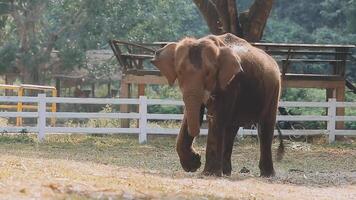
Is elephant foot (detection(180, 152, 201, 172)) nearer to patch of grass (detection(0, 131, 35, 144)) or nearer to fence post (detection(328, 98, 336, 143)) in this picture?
patch of grass (detection(0, 131, 35, 144))

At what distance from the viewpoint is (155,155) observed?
1678 cm

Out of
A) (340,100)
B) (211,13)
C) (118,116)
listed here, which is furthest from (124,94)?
(340,100)

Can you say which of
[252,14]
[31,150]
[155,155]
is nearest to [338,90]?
[252,14]

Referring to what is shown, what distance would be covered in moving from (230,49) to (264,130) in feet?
7.34

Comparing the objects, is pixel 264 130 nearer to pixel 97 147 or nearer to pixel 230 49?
pixel 230 49

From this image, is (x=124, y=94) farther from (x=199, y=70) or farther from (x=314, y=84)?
(x=199, y=70)

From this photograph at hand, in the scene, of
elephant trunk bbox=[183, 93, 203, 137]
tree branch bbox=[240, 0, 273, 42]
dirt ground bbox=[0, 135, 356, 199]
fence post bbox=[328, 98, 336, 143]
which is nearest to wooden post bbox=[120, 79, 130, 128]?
dirt ground bbox=[0, 135, 356, 199]

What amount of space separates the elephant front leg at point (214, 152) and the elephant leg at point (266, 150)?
1665mm

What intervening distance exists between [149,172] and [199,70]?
189 centimetres

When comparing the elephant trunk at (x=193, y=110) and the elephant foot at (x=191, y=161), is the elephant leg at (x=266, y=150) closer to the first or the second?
the elephant foot at (x=191, y=161)

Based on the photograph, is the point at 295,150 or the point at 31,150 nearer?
the point at 31,150

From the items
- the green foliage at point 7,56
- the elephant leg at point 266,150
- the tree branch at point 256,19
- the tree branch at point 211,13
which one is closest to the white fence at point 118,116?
Result: the tree branch at point 256,19

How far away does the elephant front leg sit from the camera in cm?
1097

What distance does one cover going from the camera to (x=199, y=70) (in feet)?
34.1
